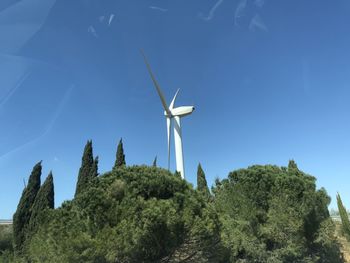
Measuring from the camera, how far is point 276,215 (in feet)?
63.9

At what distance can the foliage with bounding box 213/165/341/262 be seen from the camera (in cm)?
1886

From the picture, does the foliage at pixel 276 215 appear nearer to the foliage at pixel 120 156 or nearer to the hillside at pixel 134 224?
the hillside at pixel 134 224

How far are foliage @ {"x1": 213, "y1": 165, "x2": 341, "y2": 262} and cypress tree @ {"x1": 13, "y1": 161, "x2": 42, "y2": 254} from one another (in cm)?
1370

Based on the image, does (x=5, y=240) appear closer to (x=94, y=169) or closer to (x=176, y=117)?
(x=94, y=169)

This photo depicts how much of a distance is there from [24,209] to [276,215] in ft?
57.9

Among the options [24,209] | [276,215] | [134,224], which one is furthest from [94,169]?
[134,224]

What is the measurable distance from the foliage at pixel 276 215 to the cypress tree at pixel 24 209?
13.7m

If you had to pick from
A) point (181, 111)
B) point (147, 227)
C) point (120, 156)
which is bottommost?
point (147, 227)

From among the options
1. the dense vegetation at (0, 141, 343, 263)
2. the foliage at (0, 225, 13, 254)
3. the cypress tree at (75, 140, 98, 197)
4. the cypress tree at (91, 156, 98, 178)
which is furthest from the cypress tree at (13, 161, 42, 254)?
the dense vegetation at (0, 141, 343, 263)

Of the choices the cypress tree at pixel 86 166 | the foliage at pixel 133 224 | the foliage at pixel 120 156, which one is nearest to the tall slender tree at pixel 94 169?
the cypress tree at pixel 86 166

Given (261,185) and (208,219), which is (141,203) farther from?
(261,185)

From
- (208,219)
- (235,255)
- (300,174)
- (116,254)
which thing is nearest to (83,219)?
(116,254)

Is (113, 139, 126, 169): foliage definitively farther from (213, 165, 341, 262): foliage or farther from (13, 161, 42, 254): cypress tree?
(213, 165, 341, 262): foliage

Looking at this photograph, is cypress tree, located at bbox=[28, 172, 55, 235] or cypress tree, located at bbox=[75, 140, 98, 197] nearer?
cypress tree, located at bbox=[28, 172, 55, 235]
